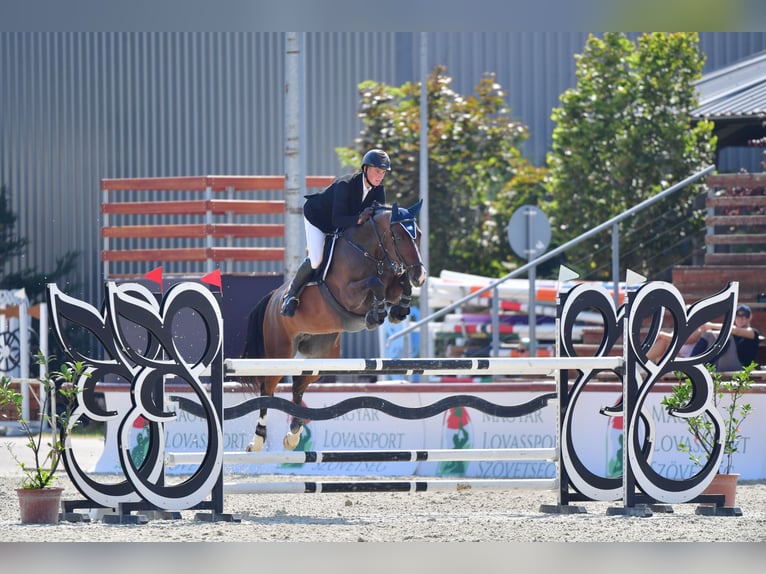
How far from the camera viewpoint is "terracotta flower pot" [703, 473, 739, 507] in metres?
6.84

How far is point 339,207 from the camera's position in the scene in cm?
786

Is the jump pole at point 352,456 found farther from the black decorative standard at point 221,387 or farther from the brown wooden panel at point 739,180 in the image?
the brown wooden panel at point 739,180

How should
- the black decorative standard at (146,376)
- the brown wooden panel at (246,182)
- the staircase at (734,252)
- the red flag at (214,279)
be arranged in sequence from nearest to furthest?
the black decorative standard at (146,376)
the red flag at (214,279)
the staircase at (734,252)
the brown wooden panel at (246,182)

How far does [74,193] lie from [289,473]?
6.79m

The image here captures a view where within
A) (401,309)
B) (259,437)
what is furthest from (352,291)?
(259,437)

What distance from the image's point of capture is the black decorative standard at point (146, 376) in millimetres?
6102

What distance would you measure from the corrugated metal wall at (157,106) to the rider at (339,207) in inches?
261

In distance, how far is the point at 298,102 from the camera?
1062 cm

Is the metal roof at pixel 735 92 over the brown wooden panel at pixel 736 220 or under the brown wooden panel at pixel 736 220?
over

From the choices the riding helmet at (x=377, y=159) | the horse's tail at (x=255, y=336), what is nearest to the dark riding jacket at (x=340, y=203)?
the riding helmet at (x=377, y=159)

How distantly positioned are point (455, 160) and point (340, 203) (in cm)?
940

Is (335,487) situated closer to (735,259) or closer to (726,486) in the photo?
(726,486)
